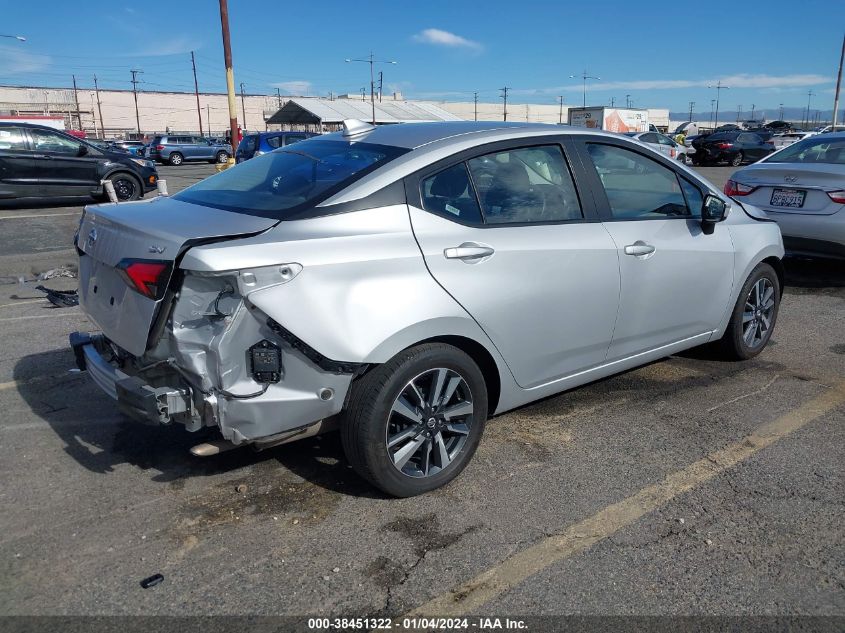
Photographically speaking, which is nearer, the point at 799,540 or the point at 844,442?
the point at 799,540

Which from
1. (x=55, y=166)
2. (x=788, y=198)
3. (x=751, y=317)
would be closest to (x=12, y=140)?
(x=55, y=166)

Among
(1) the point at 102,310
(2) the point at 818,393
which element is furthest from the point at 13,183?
(2) the point at 818,393

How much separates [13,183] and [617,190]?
521 inches

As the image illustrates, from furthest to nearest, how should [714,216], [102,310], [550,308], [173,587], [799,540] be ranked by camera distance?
[714,216]
[550,308]
[102,310]
[799,540]
[173,587]

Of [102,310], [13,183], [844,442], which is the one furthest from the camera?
[13,183]

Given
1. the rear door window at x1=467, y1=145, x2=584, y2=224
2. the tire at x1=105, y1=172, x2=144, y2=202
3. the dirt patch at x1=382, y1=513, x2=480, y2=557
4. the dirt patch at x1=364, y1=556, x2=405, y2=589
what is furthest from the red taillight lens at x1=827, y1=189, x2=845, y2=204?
the tire at x1=105, y1=172, x2=144, y2=202

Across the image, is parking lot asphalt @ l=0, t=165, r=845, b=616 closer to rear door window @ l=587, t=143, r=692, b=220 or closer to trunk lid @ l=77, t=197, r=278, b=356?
trunk lid @ l=77, t=197, r=278, b=356

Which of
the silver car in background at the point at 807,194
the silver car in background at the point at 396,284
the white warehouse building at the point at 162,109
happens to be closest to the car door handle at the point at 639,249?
the silver car in background at the point at 396,284

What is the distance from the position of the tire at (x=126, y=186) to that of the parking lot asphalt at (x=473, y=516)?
1074 cm

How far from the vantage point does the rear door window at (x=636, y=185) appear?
4.02 meters

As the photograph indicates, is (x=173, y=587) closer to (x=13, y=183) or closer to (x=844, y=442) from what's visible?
(x=844, y=442)

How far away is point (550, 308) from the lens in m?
3.58

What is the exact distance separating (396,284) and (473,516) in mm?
1096

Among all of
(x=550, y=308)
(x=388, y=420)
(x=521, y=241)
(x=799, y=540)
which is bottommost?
(x=799, y=540)
